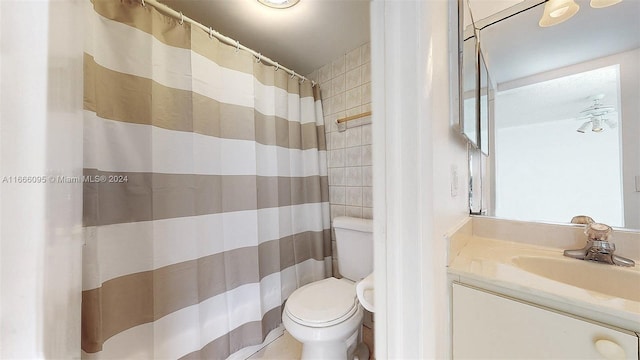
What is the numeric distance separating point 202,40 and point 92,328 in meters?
1.28

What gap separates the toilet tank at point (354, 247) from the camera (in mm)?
1409

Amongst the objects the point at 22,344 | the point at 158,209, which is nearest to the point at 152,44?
the point at 158,209

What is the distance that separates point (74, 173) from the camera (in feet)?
1.45

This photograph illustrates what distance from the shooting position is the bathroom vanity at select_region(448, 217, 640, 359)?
490 millimetres

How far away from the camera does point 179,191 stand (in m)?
1.05

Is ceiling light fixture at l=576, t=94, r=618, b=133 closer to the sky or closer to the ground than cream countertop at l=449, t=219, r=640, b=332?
closer to the sky

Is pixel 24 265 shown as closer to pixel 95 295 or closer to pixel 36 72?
pixel 36 72

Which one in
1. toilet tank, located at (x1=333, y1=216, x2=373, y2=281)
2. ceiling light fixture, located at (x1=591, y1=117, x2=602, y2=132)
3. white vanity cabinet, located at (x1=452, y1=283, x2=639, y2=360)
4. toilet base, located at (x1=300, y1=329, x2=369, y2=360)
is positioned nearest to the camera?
white vanity cabinet, located at (x1=452, y1=283, x2=639, y2=360)

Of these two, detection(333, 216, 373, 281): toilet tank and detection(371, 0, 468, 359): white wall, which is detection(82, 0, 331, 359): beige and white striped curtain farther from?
detection(371, 0, 468, 359): white wall

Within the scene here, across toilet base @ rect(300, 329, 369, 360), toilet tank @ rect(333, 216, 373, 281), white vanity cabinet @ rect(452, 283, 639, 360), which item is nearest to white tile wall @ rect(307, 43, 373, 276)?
toilet tank @ rect(333, 216, 373, 281)

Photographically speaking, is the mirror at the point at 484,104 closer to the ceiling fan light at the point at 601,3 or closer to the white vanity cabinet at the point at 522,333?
the ceiling fan light at the point at 601,3

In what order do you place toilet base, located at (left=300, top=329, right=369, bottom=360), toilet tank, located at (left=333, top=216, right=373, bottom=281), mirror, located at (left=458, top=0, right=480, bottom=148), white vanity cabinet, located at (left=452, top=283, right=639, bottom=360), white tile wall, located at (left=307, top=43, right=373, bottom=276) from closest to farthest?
white vanity cabinet, located at (left=452, top=283, right=639, bottom=360)
mirror, located at (left=458, top=0, right=480, bottom=148)
toilet base, located at (left=300, top=329, right=369, bottom=360)
toilet tank, located at (left=333, top=216, right=373, bottom=281)
white tile wall, located at (left=307, top=43, right=373, bottom=276)

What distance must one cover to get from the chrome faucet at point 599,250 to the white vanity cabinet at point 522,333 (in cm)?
39

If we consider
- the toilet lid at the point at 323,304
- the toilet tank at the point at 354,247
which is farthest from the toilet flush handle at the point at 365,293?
the toilet tank at the point at 354,247
